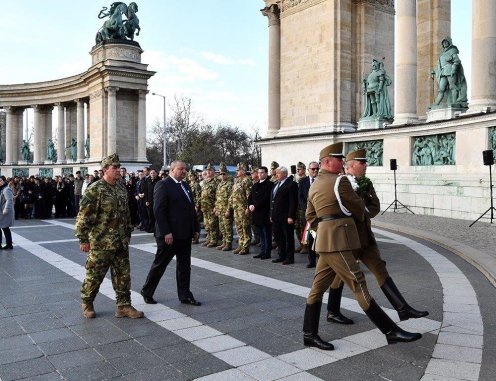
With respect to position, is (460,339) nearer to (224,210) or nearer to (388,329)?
(388,329)

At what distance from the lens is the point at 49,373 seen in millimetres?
4328

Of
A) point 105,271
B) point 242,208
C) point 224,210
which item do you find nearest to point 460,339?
point 105,271

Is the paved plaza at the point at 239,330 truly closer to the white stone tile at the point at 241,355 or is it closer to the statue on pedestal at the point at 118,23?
the white stone tile at the point at 241,355

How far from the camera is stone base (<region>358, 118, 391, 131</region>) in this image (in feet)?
66.9

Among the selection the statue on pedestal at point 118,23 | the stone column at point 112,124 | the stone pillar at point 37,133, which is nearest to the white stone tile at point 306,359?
the stone column at point 112,124

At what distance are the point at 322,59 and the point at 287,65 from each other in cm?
253

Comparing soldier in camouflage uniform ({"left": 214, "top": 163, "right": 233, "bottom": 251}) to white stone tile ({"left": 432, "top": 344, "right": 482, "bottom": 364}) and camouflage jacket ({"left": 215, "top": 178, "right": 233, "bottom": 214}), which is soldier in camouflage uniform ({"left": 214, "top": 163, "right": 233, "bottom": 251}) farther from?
white stone tile ({"left": 432, "top": 344, "right": 482, "bottom": 364})

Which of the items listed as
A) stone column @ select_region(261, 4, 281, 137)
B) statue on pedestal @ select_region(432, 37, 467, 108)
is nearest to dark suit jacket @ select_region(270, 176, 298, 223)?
statue on pedestal @ select_region(432, 37, 467, 108)

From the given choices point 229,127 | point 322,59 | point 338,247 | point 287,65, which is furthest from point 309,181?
point 229,127

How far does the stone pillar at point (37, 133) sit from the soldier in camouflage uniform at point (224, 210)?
4152 cm

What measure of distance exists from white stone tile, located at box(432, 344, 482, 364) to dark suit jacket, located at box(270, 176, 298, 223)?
5404 mm

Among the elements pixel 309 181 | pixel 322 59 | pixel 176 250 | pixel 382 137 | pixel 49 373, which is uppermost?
pixel 322 59

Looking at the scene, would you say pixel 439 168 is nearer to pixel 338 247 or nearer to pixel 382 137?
pixel 382 137

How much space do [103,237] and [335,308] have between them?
9.68ft
